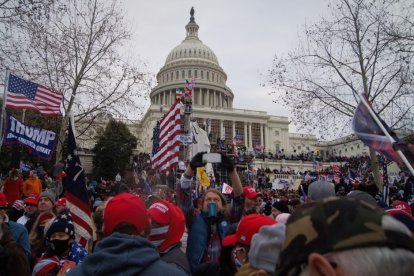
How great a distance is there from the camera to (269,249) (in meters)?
1.71

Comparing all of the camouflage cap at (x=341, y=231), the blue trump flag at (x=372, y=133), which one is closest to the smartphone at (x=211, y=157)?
the blue trump flag at (x=372, y=133)

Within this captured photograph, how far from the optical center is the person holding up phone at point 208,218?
332 cm

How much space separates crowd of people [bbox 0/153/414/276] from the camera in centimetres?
87

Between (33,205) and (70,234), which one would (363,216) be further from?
(33,205)

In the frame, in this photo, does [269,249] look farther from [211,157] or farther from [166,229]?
[211,157]

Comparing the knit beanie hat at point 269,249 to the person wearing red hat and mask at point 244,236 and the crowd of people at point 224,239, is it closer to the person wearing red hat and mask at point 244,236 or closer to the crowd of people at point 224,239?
the crowd of people at point 224,239

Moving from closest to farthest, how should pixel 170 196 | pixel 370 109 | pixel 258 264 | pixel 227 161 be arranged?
pixel 258 264 → pixel 370 109 → pixel 227 161 → pixel 170 196

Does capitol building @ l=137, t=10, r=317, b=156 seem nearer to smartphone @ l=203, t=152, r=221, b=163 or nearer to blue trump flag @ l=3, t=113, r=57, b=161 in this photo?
blue trump flag @ l=3, t=113, r=57, b=161

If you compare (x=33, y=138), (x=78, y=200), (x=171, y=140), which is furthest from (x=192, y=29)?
(x=78, y=200)

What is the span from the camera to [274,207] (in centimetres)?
552

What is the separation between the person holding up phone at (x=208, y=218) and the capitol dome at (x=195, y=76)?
2887 inches

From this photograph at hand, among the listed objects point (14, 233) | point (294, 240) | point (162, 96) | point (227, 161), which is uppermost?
point (162, 96)

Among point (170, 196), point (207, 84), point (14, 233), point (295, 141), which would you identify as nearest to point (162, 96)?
point (207, 84)

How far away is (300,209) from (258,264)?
2.75ft
